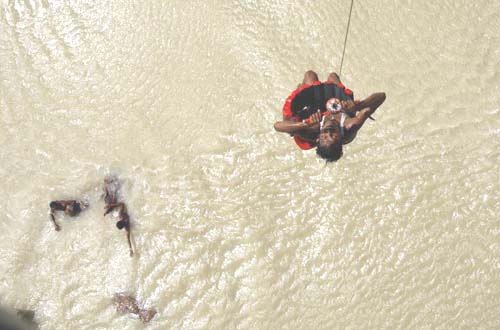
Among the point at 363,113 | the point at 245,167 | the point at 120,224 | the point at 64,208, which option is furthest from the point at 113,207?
the point at 363,113

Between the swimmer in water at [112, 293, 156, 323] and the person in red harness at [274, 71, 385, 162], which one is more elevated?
the person in red harness at [274, 71, 385, 162]

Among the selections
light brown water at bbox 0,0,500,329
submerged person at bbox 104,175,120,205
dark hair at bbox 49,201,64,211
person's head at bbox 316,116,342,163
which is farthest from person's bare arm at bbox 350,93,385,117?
dark hair at bbox 49,201,64,211

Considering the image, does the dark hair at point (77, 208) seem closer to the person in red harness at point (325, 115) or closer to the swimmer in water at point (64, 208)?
the swimmer in water at point (64, 208)

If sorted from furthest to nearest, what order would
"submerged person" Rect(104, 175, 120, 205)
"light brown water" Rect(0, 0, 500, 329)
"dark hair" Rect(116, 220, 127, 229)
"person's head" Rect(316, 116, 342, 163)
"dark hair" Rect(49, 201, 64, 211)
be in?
"submerged person" Rect(104, 175, 120, 205), "dark hair" Rect(49, 201, 64, 211), "dark hair" Rect(116, 220, 127, 229), "light brown water" Rect(0, 0, 500, 329), "person's head" Rect(316, 116, 342, 163)

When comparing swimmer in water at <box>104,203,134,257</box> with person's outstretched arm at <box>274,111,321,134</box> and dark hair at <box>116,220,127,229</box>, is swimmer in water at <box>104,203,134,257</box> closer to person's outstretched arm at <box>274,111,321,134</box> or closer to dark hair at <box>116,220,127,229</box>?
dark hair at <box>116,220,127,229</box>

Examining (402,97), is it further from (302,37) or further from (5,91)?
(5,91)

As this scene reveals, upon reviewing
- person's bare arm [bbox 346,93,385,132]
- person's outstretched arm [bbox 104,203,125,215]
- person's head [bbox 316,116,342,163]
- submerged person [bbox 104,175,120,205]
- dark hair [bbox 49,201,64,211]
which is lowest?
dark hair [bbox 49,201,64,211]
